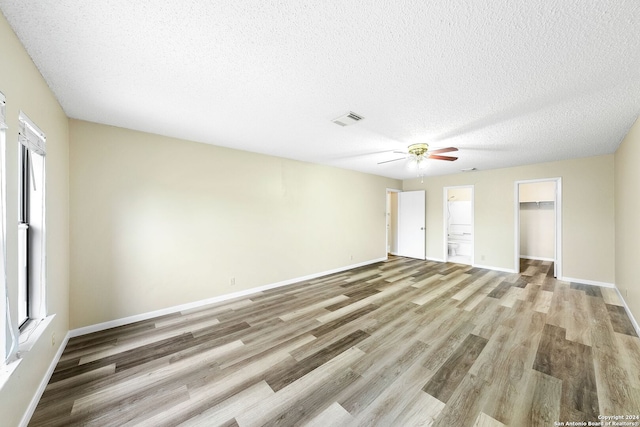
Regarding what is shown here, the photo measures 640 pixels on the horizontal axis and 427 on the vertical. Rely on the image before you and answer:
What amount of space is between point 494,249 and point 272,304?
5.31 meters

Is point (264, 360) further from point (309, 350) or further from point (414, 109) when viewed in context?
point (414, 109)

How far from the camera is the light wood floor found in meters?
1.57

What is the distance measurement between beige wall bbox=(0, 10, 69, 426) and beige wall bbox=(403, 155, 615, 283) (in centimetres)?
719

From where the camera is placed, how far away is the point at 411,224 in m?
6.86

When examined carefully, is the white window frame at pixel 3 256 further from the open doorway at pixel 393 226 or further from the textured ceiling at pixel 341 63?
the open doorway at pixel 393 226

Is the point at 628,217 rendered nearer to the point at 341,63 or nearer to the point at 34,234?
the point at 341,63

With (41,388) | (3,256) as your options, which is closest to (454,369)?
(3,256)

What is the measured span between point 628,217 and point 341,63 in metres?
4.34

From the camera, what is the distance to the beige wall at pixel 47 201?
131cm

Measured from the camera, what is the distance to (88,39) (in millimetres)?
1413

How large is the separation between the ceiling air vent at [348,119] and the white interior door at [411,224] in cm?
471

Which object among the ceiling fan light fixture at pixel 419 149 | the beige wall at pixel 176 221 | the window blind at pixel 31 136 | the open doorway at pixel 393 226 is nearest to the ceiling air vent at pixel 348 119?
the ceiling fan light fixture at pixel 419 149

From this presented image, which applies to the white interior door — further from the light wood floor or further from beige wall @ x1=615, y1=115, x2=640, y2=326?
beige wall @ x1=615, y1=115, x2=640, y2=326

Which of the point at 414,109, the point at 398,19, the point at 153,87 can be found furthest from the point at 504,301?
the point at 153,87
